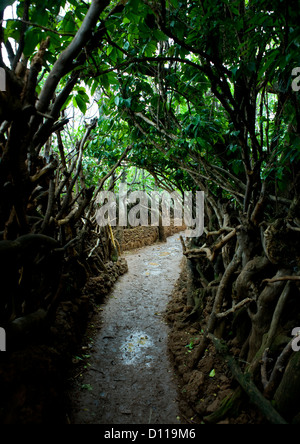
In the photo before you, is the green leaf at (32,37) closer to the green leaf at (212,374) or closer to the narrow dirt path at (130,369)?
the narrow dirt path at (130,369)

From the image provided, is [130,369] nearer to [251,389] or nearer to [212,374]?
[212,374]

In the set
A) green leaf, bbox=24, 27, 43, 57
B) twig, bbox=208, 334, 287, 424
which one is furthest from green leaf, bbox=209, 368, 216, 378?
green leaf, bbox=24, 27, 43, 57

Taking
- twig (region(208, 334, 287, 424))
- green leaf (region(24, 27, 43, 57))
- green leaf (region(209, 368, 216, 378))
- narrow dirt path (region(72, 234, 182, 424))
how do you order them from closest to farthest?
green leaf (region(24, 27, 43, 57))
twig (region(208, 334, 287, 424))
narrow dirt path (region(72, 234, 182, 424))
green leaf (region(209, 368, 216, 378))

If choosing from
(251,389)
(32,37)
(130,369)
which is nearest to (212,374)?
(251,389)

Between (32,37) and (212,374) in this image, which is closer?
A: (32,37)

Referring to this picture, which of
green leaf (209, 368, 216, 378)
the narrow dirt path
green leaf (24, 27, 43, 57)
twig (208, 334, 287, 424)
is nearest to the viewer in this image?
green leaf (24, 27, 43, 57)

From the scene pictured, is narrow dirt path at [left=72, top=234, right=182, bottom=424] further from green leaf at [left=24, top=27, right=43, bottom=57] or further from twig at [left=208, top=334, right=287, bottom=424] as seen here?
green leaf at [left=24, top=27, right=43, bottom=57]

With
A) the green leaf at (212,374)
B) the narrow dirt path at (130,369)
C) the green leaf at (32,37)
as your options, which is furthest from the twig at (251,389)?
the green leaf at (32,37)

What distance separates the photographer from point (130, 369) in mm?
3648

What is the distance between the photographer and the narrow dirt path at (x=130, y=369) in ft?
9.20

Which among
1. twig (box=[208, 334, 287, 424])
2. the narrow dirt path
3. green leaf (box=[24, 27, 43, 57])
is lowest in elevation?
the narrow dirt path

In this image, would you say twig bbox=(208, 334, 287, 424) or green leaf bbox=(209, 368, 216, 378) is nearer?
twig bbox=(208, 334, 287, 424)

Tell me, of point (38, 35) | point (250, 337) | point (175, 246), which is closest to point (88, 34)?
point (38, 35)

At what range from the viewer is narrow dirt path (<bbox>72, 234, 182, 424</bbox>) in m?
2.80
